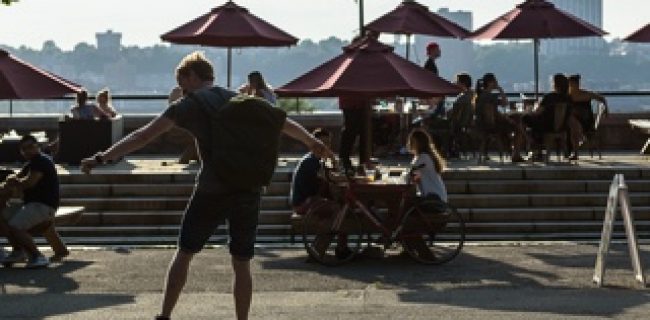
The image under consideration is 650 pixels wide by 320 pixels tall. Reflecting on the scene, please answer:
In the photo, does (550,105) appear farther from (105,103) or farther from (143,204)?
(105,103)

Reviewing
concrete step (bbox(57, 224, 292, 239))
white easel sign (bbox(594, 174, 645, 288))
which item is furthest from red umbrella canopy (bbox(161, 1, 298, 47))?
white easel sign (bbox(594, 174, 645, 288))

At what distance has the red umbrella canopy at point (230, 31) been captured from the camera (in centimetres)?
2375

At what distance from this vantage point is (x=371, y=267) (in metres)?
14.9

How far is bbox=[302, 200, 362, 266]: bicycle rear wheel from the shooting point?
49.4 feet

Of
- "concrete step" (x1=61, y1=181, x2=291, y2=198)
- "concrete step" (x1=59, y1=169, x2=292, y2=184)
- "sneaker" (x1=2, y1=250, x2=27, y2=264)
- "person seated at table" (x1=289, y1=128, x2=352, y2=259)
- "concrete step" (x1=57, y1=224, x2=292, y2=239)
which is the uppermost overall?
"person seated at table" (x1=289, y1=128, x2=352, y2=259)

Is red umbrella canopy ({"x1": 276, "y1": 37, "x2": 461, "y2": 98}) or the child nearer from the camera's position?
the child

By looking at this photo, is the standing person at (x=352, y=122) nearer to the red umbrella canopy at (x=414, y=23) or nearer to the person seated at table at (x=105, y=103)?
the person seated at table at (x=105, y=103)

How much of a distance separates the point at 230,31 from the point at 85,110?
2358 mm

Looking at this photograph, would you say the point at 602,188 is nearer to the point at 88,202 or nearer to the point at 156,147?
the point at 88,202

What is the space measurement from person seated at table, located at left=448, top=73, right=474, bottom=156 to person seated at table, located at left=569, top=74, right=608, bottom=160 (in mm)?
1338

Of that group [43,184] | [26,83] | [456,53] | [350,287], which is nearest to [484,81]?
[26,83]

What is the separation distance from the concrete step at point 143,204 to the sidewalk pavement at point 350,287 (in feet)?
8.50

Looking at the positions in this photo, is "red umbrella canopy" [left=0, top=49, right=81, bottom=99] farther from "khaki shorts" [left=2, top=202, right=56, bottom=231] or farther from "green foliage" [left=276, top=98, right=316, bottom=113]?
"green foliage" [left=276, top=98, right=316, bottom=113]

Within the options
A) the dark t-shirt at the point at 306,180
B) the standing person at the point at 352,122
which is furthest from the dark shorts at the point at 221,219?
the standing person at the point at 352,122
